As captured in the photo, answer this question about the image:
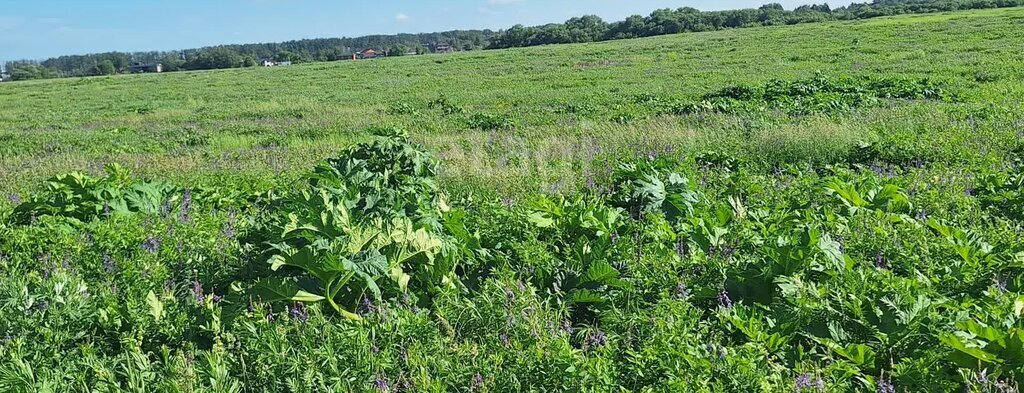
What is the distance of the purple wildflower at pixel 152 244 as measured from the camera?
5.12 metres

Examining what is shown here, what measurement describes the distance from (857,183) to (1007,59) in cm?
2295

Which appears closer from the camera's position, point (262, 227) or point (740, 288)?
point (740, 288)

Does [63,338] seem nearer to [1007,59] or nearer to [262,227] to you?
[262,227]

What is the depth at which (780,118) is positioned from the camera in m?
13.1

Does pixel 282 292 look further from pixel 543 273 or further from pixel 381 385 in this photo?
pixel 543 273

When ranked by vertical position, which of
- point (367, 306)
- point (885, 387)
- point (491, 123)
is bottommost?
point (885, 387)

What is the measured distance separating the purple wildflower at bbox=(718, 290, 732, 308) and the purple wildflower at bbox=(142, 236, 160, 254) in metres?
3.95

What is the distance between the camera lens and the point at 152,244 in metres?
5.23

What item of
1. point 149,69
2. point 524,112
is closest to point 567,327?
point 524,112

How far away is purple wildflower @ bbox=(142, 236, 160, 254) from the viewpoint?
202 inches

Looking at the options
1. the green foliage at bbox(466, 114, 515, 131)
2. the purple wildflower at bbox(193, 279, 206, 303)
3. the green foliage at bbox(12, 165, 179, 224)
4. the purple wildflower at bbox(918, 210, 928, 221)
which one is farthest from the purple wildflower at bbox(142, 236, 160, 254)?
the green foliage at bbox(466, 114, 515, 131)

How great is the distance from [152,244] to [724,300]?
417 cm

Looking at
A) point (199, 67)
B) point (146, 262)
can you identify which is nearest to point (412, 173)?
point (146, 262)

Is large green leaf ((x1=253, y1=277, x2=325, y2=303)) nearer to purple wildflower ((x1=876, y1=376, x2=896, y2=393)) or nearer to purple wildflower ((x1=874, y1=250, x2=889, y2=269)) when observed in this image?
purple wildflower ((x1=876, y1=376, x2=896, y2=393))
